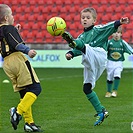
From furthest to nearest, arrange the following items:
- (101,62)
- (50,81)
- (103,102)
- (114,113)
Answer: (50,81) < (103,102) < (114,113) < (101,62)

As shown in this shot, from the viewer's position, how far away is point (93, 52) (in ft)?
25.6

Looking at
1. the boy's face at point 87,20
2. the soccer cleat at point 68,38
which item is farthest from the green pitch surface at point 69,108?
the boy's face at point 87,20

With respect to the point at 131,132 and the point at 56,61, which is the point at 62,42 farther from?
the point at 131,132

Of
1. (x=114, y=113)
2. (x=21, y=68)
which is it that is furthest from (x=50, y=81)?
(x=21, y=68)

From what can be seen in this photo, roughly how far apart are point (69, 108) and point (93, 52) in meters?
2.28

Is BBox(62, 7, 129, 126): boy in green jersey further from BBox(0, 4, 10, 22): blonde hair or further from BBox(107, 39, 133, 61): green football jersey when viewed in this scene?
BBox(107, 39, 133, 61): green football jersey

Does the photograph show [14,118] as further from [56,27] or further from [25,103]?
[56,27]

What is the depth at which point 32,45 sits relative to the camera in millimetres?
23734

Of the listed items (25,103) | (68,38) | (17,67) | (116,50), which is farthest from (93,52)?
(116,50)

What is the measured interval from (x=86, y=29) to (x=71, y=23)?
1649cm

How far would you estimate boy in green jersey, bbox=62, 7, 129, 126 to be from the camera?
7.72 metres

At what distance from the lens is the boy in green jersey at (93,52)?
7.72 meters

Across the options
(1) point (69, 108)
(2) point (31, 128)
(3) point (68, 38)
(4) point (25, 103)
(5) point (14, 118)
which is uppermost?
(3) point (68, 38)

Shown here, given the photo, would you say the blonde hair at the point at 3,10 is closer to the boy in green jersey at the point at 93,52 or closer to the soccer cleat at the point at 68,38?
the soccer cleat at the point at 68,38
